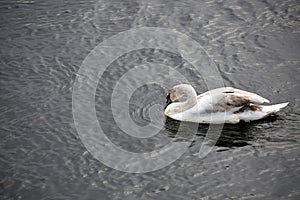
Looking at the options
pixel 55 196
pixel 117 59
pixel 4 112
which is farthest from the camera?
pixel 117 59

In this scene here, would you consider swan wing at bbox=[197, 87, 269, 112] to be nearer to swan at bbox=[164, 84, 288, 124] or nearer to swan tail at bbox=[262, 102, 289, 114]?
swan at bbox=[164, 84, 288, 124]

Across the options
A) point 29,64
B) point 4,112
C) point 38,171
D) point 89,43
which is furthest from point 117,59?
point 38,171

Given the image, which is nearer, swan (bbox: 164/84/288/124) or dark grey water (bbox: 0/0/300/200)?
dark grey water (bbox: 0/0/300/200)

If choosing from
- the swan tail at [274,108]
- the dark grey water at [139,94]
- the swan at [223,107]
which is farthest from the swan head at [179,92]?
the swan tail at [274,108]

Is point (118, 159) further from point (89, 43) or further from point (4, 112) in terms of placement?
point (89, 43)

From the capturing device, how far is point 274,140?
12828 millimetres

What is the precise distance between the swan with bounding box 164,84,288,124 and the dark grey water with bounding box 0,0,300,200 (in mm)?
233

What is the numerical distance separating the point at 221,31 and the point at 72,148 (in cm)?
626

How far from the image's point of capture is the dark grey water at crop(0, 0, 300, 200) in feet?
38.5

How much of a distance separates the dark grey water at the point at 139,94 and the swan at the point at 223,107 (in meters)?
0.23

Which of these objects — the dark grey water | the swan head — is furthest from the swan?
the dark grey water

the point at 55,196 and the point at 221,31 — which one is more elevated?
the point at 221,31

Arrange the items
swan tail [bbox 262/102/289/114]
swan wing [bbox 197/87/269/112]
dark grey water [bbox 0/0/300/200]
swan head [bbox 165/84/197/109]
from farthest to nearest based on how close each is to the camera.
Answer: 1. swan head [bbox 165/84/197/109]
2. swan wing [bbox 197/87/269/112]
3. swan tail [bbox 262/102/289/114]
4. dark grey water [bbox 0/0/300/200]

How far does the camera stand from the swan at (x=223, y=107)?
13617mm
